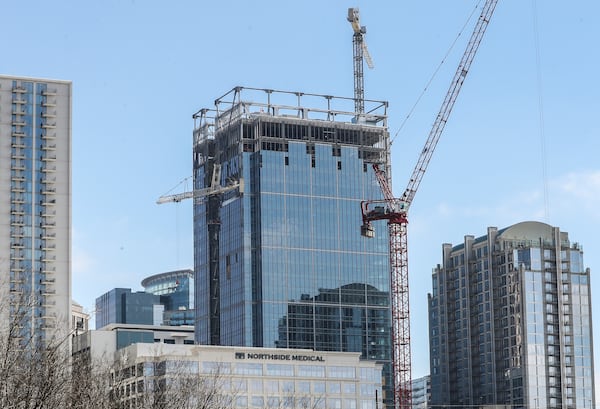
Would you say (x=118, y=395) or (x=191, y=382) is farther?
(x=191, y=382)

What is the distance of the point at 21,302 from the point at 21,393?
169 inches

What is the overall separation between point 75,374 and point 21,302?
17891 mm

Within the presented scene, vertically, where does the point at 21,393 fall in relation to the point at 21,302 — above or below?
below

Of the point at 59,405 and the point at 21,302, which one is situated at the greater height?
the point at 21,302

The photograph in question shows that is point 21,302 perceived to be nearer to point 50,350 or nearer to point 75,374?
point 50,350

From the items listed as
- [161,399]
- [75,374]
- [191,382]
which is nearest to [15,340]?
[75,374]

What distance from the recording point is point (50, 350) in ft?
245

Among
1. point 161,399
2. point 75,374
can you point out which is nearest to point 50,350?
point 75,374

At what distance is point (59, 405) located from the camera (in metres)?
76.9

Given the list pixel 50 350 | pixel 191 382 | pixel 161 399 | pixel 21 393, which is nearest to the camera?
pixel 21 393

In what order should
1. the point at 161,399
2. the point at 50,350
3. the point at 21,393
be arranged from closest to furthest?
the point at 21,393
the point at 50,350
the point at 161,399

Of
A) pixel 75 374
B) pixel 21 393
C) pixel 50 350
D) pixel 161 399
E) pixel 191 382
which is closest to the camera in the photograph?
pixel 21 393

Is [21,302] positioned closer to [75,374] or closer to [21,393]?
[21,393]

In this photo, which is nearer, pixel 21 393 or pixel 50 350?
pixel 21 393
